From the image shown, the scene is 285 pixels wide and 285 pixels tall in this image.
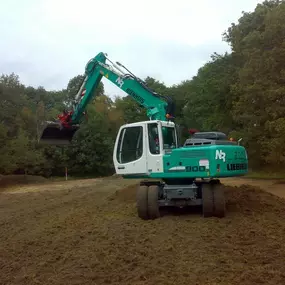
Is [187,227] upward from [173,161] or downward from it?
downward

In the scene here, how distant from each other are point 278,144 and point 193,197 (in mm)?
11553

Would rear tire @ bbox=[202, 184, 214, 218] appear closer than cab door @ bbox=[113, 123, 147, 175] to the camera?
Yes

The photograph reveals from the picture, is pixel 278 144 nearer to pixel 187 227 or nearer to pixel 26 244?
pixel 187 227

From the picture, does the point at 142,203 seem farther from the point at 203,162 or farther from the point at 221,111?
the point at 221,111

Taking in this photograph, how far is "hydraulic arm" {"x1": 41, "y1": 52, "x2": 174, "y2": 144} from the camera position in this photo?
40.8 feet

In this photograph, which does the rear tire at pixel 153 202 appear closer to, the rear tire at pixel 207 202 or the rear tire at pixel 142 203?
the rear tire at pixel 142 203

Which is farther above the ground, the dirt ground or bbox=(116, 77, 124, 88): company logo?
bbox=(116, 77, 124, 88): company logo

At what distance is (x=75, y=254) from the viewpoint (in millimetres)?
7461

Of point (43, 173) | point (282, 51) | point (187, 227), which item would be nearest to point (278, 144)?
point (282, 51)

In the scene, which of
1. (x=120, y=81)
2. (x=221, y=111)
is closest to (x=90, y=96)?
(x=120, y=81)

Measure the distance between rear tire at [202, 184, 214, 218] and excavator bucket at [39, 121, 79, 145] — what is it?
5.13 meters

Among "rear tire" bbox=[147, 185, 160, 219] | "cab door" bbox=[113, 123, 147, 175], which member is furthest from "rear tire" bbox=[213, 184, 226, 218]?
"cab door" bbox=[113, 123, 147, 175]

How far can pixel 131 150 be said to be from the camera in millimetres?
11109

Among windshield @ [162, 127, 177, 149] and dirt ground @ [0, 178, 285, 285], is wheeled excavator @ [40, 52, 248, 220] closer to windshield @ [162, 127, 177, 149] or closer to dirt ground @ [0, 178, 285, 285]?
windshield @ [162, 127, 177, 149]
